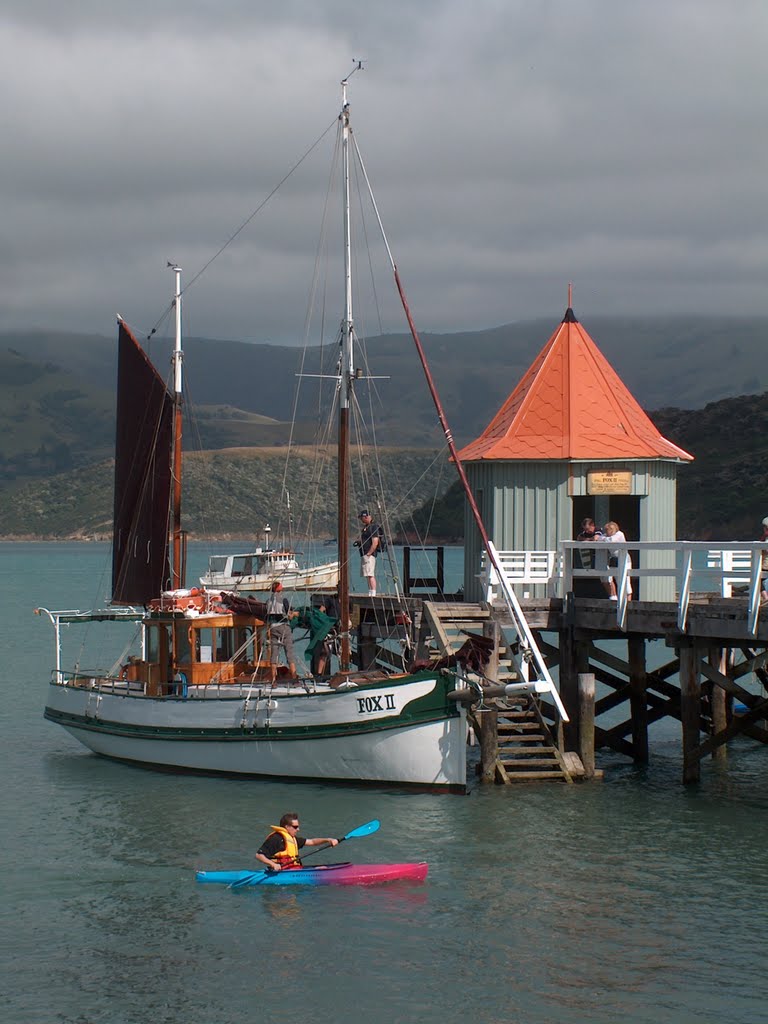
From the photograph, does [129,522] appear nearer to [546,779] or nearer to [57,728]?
[57,728]

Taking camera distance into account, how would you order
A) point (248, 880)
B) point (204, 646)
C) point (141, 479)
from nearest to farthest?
point (248, 880)
point (204, 646)
point (141, 479)

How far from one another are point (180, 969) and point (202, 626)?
12.6 m

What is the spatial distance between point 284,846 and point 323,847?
656 mm

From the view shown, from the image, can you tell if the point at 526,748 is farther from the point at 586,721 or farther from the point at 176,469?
the point at 176,469

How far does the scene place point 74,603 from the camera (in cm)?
10038

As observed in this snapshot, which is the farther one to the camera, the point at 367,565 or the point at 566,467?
the point at 367,565

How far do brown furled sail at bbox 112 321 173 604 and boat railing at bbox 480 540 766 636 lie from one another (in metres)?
7.88

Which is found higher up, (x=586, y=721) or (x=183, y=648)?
(x=183, y=648)

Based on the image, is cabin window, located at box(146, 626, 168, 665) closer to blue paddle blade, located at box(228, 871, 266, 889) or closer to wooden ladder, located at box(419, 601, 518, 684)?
wooden ladder, located at box(419, 601, 518, 684)

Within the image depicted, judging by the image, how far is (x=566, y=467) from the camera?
3073 cm

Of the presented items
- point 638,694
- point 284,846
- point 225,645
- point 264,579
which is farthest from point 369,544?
point 264,579

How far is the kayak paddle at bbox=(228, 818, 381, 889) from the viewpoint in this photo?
2097cm

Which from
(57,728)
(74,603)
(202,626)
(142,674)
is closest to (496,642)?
(202,626)

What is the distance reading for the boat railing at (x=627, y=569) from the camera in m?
24.0
